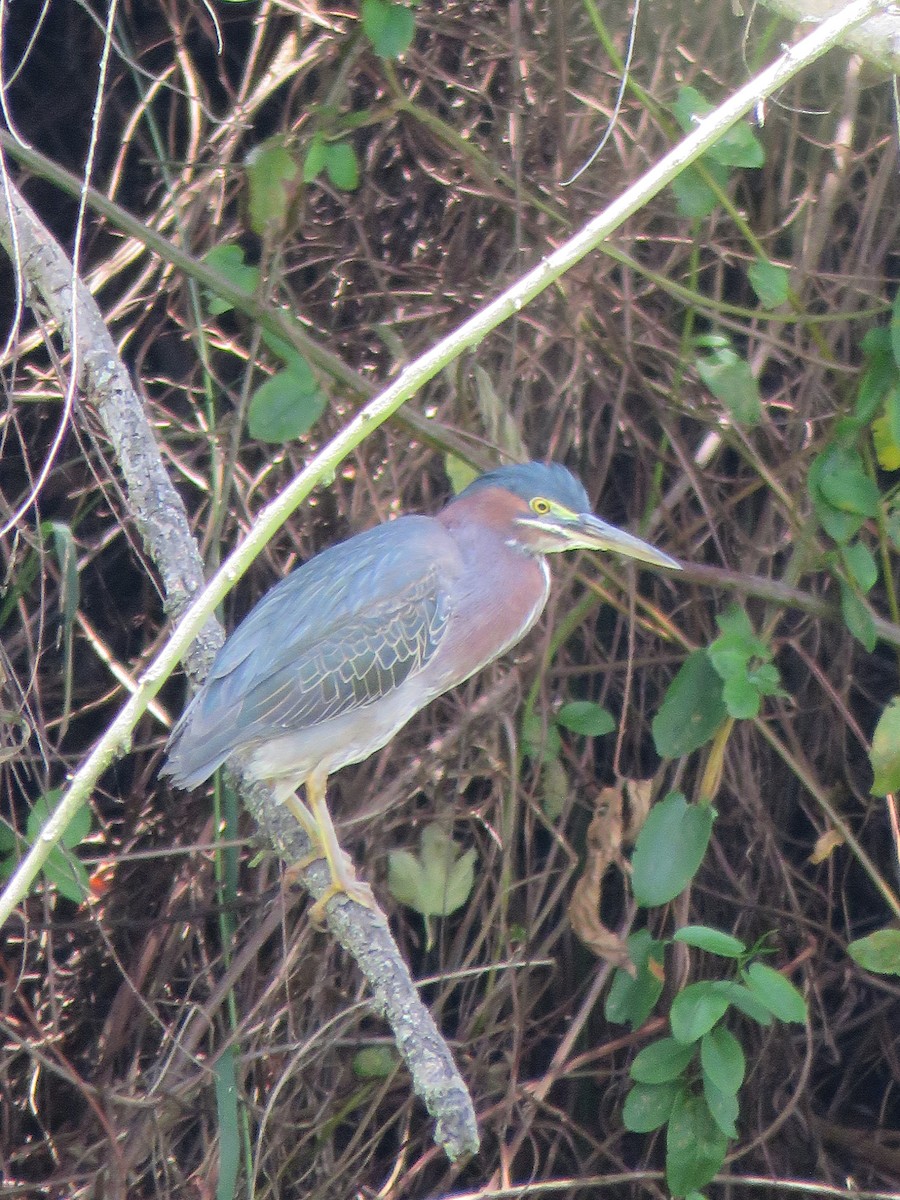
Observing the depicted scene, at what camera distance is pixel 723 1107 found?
7.16 feet

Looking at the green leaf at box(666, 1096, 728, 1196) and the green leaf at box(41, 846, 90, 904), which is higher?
the green leaf at box(41, 846, 90, 904)

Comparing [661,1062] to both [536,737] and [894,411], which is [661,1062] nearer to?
[536,737]

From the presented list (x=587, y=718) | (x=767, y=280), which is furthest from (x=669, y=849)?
(x=767, y=280)

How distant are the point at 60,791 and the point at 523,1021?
1033 mm

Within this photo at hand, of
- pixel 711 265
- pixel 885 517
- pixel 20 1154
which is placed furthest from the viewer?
pixel 711 265

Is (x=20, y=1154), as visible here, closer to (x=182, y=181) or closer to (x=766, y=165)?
(x=182, y=181)

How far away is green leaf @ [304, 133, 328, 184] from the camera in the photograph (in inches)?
92.2

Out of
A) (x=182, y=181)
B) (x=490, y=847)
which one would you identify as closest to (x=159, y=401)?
(x=182, y=181)

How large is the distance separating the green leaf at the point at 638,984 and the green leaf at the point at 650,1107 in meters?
0.15

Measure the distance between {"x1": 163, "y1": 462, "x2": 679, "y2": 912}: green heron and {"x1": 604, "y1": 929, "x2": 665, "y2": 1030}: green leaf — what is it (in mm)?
523

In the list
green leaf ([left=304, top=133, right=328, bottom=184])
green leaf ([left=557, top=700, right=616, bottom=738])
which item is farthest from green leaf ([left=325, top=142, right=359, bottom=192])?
green leaf ([left=557, top=700, right=616, bottom=738])

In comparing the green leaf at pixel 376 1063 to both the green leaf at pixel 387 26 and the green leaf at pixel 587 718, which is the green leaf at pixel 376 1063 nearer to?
the green leaf at pixel 587 718

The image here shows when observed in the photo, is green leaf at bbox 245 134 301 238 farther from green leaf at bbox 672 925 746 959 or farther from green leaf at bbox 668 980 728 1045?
green leaf at bbox 668 980 728 1045

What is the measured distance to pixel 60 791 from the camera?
2334 millimetres
